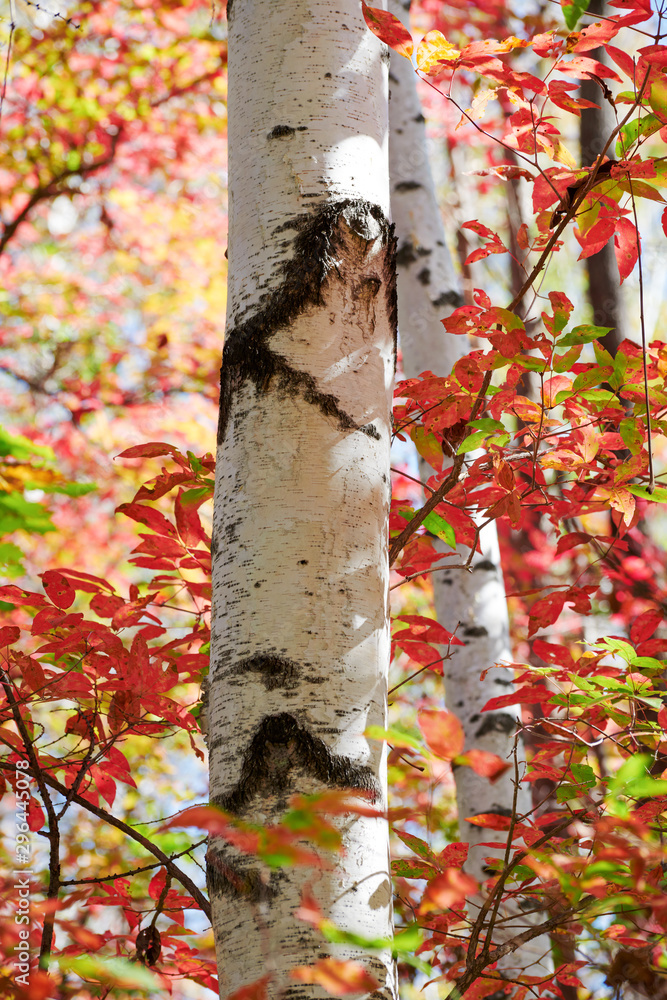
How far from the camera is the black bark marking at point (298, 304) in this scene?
80cm

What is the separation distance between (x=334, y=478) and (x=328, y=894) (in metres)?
0.41

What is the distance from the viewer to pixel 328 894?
63cm

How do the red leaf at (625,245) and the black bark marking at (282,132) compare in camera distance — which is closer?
the black bark marking at (282,132)

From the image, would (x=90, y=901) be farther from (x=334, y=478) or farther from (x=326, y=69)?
(x=326, y=69)

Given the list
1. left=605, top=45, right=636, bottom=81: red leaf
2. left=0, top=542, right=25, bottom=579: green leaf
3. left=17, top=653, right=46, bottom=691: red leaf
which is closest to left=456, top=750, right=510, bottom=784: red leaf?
left=17, top=653, right=46, bottom=691: red leaf

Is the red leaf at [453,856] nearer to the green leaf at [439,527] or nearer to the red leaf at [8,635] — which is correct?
the green leaf at [439,527]

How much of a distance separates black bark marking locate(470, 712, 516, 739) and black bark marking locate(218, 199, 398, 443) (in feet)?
4.59

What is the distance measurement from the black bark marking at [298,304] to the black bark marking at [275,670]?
267mm

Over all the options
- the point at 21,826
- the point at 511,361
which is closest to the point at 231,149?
the point at 511,361

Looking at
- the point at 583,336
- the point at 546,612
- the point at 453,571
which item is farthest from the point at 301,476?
the point at 453,571

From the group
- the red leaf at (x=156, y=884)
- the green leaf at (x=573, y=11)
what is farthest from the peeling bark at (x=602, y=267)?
the red leaf at (x=156, y=884)
